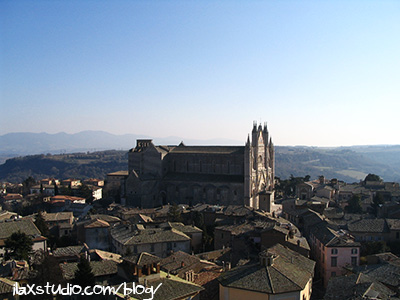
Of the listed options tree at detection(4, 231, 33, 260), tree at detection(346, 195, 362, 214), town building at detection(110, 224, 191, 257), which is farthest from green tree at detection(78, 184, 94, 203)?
tree at detection(346, 195, 362, 214)

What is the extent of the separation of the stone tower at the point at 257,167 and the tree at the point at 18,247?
28.6 metres

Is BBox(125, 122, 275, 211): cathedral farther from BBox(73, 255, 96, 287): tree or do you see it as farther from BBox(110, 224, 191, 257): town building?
Answer: BBox(73, 255, 96, 287): tree

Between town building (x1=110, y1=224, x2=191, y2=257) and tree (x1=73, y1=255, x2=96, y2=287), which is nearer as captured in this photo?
tree (x1=73, y1=255, x2=96, y2=287)

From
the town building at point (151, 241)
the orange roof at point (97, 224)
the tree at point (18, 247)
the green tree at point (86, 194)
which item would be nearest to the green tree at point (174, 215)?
the town building at point (151, 241)

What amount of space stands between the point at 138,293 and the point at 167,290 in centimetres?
155

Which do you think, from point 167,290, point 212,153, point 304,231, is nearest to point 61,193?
point 212,153

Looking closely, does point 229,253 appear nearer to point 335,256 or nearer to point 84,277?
point 335,256

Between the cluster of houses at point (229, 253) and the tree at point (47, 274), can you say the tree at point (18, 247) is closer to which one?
the cluster of houses at point (229, 253)

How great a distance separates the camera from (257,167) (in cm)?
5850

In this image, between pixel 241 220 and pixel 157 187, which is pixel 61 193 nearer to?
pixel 157 187

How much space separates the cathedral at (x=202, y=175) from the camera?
55.1 m

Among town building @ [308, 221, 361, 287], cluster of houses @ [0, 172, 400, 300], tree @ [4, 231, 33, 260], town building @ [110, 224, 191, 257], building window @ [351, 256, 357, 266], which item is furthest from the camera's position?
town building @ [110, 224, 191, 257]

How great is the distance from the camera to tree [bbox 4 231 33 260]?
30.6 metres

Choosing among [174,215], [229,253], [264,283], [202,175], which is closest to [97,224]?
[174,215]
